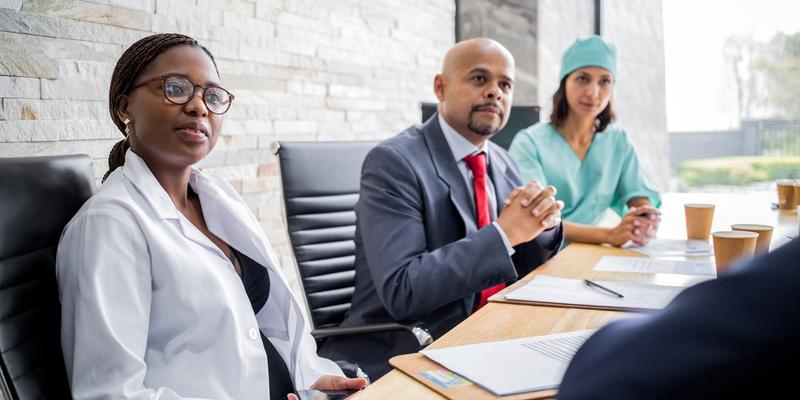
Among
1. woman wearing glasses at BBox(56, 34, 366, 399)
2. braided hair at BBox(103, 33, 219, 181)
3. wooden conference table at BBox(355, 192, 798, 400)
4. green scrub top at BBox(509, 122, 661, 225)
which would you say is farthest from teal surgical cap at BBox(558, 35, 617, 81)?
braided hair at BBox(103, 33, 219, 181)

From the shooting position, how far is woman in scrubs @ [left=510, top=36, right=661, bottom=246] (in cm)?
261

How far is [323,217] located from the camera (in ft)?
6.30

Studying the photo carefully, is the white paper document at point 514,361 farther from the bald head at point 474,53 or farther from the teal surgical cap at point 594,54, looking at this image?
the teal surgical cap at point 594,54

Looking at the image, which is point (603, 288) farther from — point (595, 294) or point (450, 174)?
point (450, 174)

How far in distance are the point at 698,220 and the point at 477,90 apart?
2.44 ft

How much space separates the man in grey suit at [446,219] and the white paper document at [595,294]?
11cm

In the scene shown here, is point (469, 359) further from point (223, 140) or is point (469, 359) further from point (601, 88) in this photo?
point (601, 88)

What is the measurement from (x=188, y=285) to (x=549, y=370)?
61 cm

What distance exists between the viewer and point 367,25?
3154 millimetres

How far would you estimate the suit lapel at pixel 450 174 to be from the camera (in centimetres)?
174

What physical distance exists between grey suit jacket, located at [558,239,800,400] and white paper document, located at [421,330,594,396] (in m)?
0.51

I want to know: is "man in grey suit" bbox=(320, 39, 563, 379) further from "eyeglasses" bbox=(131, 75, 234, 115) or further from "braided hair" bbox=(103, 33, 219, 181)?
"braided hair" bbox=(103, 33, 219, 181)

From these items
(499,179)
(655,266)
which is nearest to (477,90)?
(499,179)

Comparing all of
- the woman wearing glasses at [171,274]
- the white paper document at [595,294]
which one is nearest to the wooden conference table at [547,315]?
the white paper document at [595,294]
